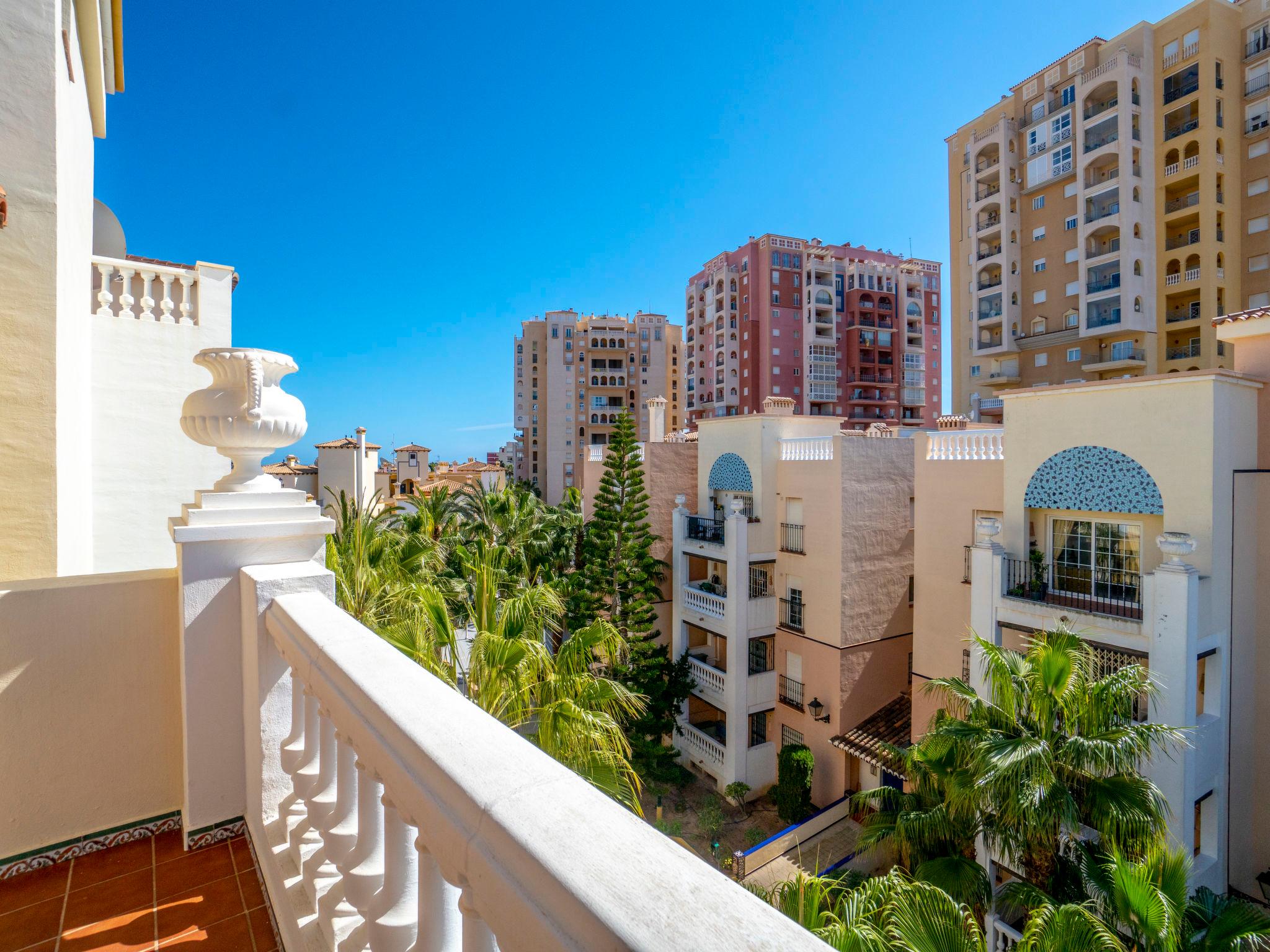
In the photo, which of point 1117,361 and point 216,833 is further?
point 1117,361

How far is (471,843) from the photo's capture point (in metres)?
0.84

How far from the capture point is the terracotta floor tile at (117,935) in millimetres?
1863

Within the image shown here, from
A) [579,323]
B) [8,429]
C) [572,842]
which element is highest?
[579,323]

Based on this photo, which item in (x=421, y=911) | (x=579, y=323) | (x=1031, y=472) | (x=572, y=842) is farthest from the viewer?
(x=579, y=323)

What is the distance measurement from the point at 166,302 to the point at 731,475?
12482mm

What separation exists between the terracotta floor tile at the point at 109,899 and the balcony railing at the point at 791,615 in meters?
14.1

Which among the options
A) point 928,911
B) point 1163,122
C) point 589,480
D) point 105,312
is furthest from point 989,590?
point 1163,122

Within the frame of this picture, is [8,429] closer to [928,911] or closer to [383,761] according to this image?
[383,761]

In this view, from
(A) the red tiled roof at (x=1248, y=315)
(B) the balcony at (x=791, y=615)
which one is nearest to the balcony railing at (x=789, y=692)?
(B) the balcony at (x=791, y=615)

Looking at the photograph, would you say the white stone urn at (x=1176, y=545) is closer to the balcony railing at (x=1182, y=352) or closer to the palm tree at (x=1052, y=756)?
the palm tree at (x=1052, y=756)

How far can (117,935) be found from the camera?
191cm

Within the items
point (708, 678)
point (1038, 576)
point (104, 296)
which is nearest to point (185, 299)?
point (104, 296)

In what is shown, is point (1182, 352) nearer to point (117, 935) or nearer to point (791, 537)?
point (791, 537)

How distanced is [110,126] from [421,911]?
8.53 metres
